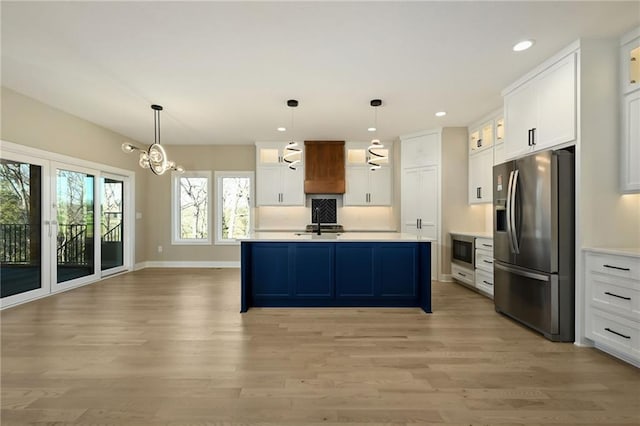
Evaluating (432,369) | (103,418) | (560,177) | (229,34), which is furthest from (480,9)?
(103,418)

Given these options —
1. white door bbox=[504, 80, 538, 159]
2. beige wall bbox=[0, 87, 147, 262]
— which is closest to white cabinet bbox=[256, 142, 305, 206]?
beige wall bbox=[0, 87, 147, 262]

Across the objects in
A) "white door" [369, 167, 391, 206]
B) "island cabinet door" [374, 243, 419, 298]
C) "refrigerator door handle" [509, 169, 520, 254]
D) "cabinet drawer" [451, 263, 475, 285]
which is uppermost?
"white door" [369, 167, 391, 206]

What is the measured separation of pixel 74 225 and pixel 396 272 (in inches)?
200

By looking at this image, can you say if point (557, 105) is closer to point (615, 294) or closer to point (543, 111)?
point (543, 111)

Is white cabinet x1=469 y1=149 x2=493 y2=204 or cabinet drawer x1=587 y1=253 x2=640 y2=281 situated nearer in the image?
cabinet drawer x1=587 y1=253 x2=640 y2=281

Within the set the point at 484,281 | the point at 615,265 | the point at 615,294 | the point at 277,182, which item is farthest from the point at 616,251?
the point at 277,182

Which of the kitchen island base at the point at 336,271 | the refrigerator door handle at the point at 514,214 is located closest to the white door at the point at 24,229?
the kitchen island base at the point at 336,271

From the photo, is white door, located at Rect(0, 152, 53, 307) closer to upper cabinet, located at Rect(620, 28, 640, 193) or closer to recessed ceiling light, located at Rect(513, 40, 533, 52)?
recessed ceiling light, located at Rect(513, 40, 533, 52)

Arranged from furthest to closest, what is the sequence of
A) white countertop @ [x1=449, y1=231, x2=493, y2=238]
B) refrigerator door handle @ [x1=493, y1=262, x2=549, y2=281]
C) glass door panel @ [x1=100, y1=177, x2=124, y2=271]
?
glass door panel @ [x1=100, y1=177, x2=124, y2=271]
white countertop @ [x1=449, y1=231, x2=493, y2=238]
refrigerator door handle @ [x1=493, y1=262, x2=549, y2=281]

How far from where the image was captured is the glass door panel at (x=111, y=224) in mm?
5608

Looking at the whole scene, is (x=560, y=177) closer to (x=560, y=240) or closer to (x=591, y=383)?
(x=560, y=240)

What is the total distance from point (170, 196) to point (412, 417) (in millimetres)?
6542

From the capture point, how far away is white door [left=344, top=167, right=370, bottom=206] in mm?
6445

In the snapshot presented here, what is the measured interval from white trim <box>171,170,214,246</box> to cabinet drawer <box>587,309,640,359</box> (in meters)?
6.34
